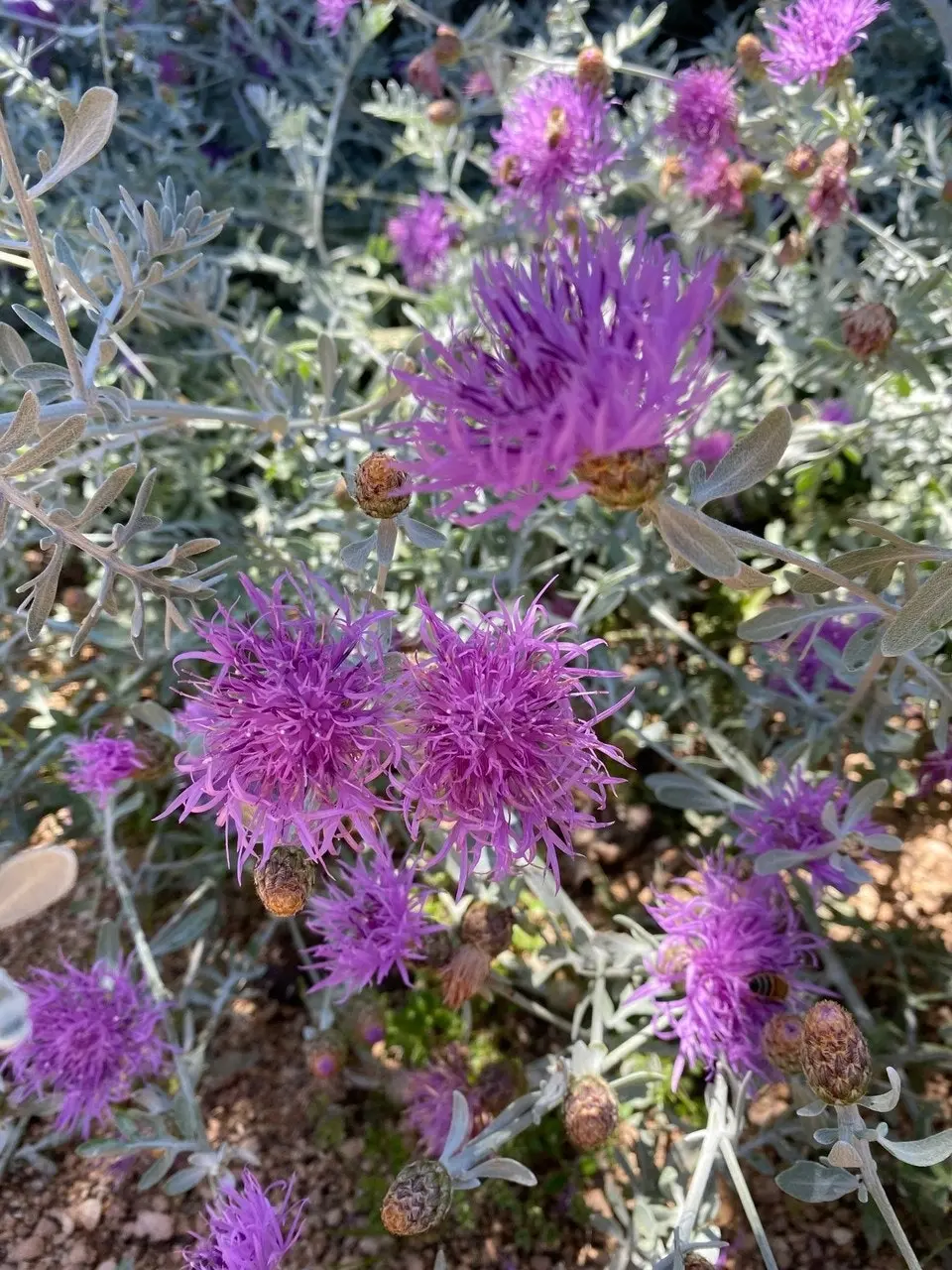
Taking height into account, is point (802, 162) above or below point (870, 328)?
above

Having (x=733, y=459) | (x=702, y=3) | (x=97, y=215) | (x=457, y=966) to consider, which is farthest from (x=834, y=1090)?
(x=702, y=3)

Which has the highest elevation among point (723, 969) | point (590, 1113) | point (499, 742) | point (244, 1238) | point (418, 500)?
point (499, 742)

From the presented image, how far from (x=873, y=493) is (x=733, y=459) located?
1.53 m

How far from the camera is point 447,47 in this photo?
2.44 m

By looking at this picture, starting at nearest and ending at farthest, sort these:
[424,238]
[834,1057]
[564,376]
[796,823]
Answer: [564,376] → [834,1057] → [796,823] → [424,238]

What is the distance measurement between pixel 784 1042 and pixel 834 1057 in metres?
0.20

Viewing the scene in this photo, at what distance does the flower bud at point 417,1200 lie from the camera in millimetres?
1410

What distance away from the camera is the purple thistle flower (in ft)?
4.06

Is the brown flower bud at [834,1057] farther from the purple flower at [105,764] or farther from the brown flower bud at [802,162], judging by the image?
the brown flower bud at [802,162]

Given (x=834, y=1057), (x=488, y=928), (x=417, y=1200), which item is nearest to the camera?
(x=834, y=1057)

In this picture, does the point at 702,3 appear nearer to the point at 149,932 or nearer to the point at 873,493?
the point at 873,493

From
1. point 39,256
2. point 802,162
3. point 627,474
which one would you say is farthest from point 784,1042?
point 802,162

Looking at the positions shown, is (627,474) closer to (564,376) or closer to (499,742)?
(564,376)

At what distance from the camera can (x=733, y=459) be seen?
1.17 meters
